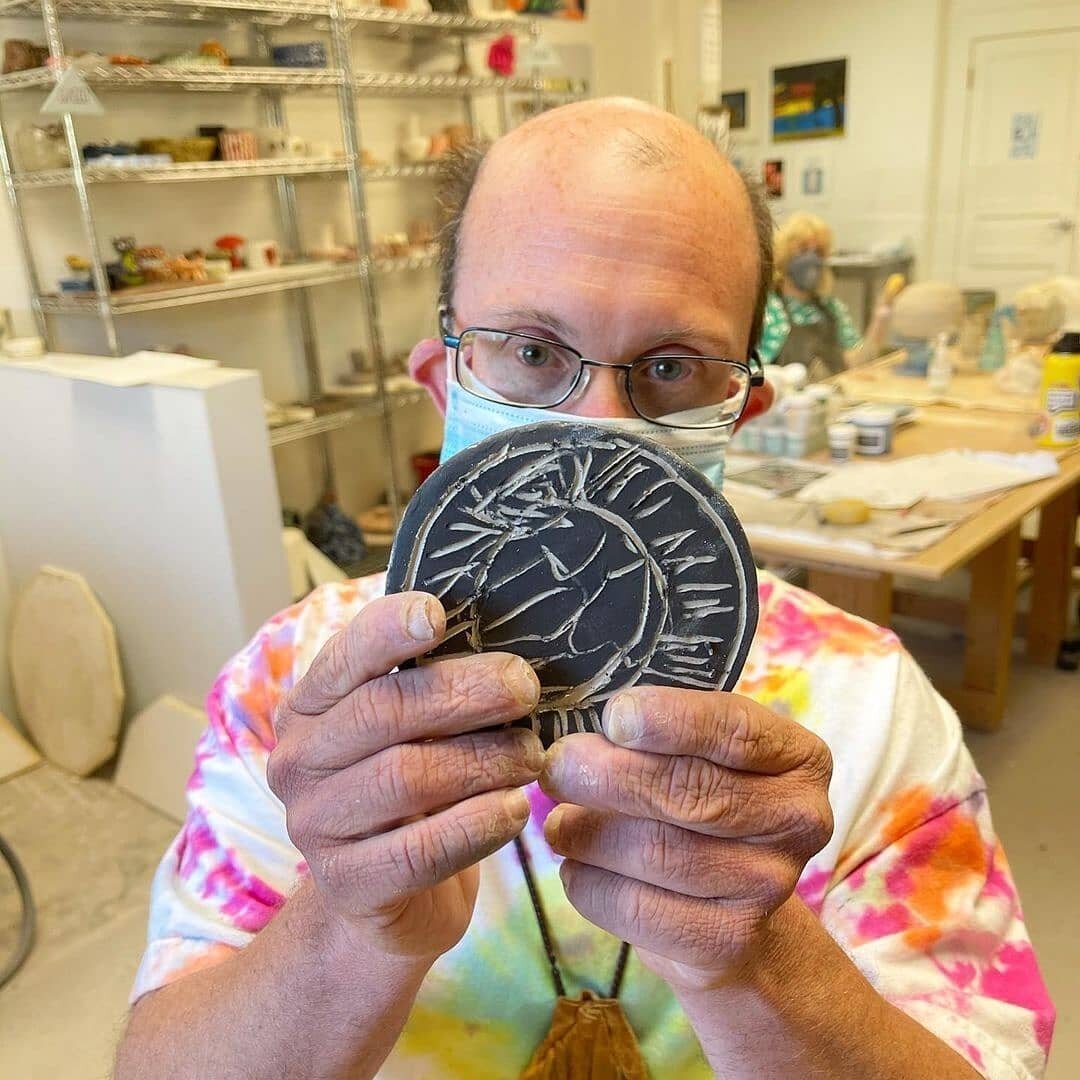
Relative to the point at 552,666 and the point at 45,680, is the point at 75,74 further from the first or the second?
the point at 552,666

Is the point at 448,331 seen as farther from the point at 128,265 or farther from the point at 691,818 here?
the point at 128,265

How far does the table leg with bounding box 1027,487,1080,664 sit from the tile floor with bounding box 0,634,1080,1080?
0.49 feet

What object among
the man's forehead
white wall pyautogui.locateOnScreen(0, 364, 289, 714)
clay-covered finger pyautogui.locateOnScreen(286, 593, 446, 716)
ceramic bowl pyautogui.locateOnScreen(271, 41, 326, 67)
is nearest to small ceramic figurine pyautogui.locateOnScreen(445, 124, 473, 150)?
ceramic bowl pyautogui.locateOnScreen(271, 41, 326, 67)

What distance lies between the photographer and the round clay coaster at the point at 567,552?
652 millimetres

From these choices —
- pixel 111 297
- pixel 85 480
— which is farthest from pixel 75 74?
pixel 85 480

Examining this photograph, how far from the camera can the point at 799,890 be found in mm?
917

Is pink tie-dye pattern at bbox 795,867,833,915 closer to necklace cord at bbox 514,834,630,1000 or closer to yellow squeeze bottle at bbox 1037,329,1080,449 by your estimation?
necklace cord at bbox 514,834,630,1000

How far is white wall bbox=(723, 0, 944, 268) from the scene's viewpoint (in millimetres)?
6363

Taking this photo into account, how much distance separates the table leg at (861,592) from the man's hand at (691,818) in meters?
1.63

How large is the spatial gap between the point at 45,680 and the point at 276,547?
3.31 feet

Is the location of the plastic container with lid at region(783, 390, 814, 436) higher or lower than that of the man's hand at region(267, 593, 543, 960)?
lower

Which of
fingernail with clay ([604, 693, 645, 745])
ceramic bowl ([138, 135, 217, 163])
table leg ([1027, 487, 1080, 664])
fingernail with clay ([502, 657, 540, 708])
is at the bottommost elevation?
table leg ([1027, 487, 1080, 664])

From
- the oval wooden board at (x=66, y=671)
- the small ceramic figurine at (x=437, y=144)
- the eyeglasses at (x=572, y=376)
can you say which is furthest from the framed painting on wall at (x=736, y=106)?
the eyeglasses at (x=572, y=376)

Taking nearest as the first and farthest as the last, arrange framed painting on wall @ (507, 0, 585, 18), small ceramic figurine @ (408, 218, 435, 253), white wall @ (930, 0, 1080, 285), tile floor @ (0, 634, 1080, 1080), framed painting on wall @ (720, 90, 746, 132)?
tile floor @ (0, 634, 1080, 1080)
small ceramic figurine @ (408, 218, 435, 253)
framed painting on wall @ (507, 0, 585, 18)
white wall @ (930, 0, 1080, 285)
framed painting on wall @ (720, 90, 746, 132)
